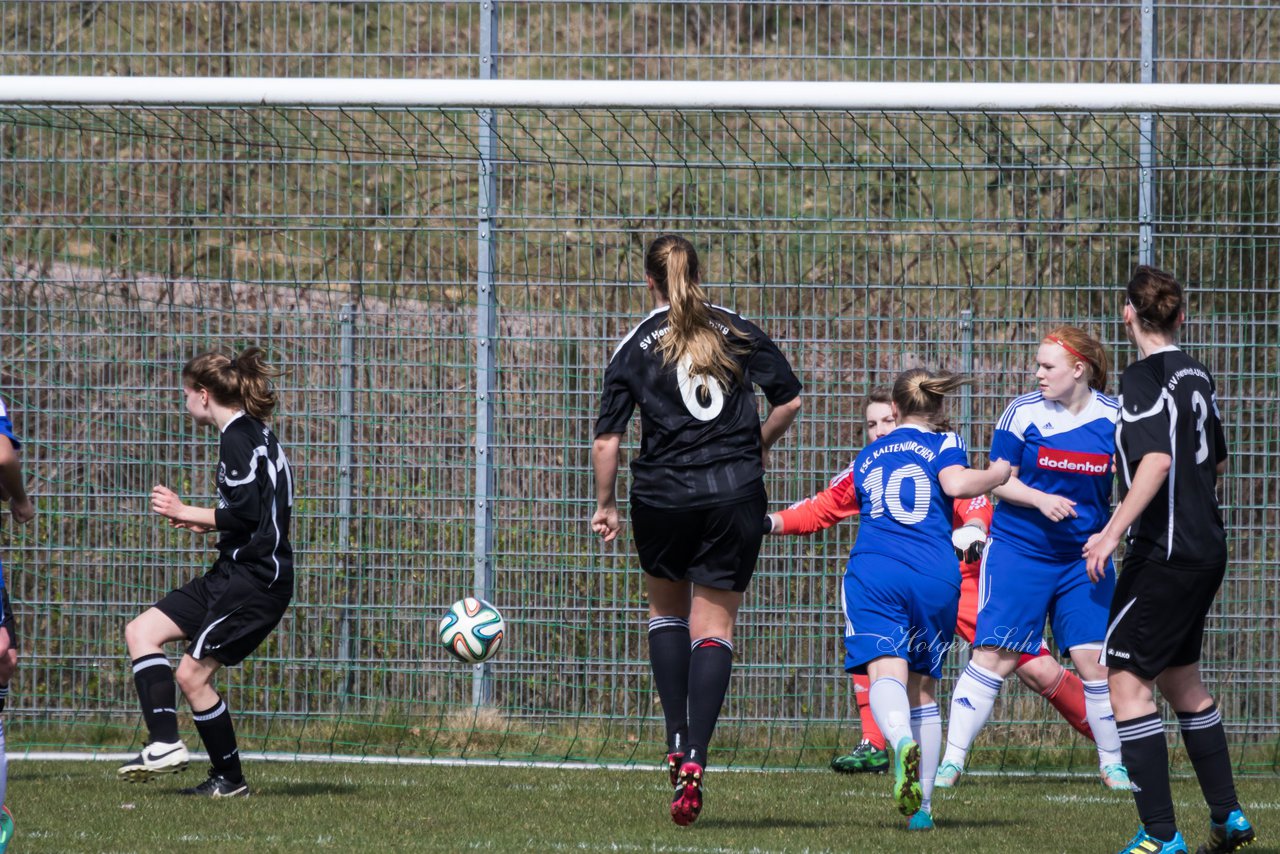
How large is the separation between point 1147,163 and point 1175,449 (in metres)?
3.77

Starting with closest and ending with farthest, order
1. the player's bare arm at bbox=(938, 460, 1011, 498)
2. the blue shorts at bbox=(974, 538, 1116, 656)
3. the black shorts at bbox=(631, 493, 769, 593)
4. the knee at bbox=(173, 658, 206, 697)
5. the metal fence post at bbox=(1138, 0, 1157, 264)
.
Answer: the black shorts at bbox=(631, 493, 769, 593) < the player's bare arm at bbox=(938, 460, 1011, 498) < the knee at bbox=(173, 658, 206, 697) < the blue shorts at bbox=(974, 538, 1116, 656) < the metal fence post at bbox=(1138, 0, 1157, 264)

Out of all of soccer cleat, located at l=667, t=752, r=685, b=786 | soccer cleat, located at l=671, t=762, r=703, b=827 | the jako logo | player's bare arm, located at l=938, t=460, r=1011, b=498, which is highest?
the jako logo

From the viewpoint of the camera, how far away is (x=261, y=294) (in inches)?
327

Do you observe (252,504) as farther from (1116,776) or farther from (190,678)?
(1116,776)

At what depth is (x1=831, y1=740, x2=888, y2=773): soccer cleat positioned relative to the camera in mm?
7175

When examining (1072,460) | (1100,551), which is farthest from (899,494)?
(1100,551)

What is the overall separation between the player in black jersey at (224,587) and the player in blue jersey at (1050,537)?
3006 millimetres

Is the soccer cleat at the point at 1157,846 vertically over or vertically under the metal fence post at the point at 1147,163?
under

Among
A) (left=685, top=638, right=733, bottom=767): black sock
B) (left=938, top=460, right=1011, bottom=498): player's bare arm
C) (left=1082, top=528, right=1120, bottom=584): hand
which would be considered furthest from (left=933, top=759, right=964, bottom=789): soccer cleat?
(left=1082, top=528, right=1120, bottom=584): hand

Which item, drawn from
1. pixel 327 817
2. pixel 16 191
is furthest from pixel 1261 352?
pixel 16 191

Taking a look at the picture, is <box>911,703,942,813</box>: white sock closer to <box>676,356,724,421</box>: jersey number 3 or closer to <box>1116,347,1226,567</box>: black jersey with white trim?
<box>1116,347,1226,567</box>: black jersey with white trim

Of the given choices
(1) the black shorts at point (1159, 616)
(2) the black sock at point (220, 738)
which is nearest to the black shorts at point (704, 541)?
(1) the black shorts at point (1159, 616)

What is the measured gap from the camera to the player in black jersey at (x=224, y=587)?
5.87m

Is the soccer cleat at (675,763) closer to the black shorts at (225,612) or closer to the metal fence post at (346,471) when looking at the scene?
the black shorts at (225,612)
